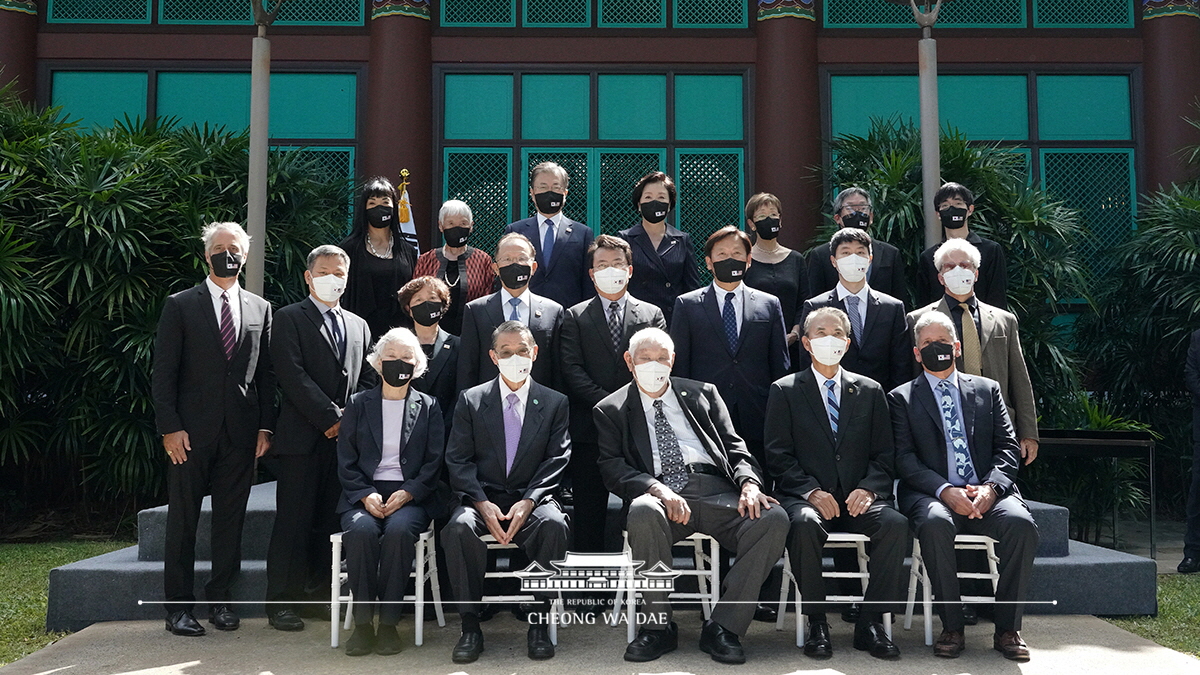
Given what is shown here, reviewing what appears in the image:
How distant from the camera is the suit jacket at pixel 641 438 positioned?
4684mm

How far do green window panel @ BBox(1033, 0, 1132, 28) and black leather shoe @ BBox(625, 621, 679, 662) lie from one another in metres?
7.60

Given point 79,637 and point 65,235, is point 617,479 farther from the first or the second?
point 65,235

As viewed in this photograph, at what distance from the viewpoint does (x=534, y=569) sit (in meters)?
4.52

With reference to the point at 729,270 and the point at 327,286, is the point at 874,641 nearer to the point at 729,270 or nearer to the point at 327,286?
the point at 729,270

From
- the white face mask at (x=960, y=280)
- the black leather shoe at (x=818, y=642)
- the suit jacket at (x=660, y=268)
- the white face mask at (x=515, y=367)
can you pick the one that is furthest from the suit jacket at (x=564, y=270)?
the black leather shoe at (x=818, y=642)

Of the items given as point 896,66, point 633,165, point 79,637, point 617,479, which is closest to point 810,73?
point 896,66

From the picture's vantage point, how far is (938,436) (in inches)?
187

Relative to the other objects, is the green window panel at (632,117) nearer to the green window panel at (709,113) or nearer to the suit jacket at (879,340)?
the green window panel at (709,113)

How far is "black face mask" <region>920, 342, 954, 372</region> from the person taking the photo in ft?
15.5

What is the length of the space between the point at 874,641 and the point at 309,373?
272 cm

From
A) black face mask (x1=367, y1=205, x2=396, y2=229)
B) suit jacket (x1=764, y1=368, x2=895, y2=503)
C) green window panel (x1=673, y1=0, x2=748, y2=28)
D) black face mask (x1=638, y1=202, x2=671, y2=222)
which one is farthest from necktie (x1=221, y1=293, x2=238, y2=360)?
green window panel (x1=673, y1=0, x2=748, y2=28)

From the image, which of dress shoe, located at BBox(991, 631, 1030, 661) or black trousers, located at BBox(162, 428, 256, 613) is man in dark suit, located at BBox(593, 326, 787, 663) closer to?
dress shoe, located at BBox(991, 631, 1030, 661)

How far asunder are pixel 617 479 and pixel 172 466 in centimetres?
198

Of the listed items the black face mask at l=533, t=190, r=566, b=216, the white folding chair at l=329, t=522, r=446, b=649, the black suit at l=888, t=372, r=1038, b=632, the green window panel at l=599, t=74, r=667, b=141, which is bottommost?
the white folding chair at l=329, t=522, r=446, b=649
